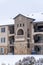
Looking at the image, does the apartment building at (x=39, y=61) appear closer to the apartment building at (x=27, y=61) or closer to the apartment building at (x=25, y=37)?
the apartment building at (x=27, y=61)

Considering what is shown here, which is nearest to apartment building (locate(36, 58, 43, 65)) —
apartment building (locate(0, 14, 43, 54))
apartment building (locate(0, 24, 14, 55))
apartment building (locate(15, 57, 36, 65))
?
apartment building (locate(15, 57, 36, 65))

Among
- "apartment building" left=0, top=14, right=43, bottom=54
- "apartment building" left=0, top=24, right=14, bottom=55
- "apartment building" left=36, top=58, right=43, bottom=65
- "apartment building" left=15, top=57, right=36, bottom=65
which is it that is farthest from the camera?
"apartment building" left=0, top=24, right=14, bottom=55

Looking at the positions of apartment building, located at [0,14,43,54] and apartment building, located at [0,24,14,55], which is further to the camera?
apartment building, located at [0,24,14,55]

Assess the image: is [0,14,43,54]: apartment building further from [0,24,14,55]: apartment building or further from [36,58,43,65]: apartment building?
[36,58,43,65]: apartment building

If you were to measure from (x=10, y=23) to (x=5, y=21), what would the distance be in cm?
177

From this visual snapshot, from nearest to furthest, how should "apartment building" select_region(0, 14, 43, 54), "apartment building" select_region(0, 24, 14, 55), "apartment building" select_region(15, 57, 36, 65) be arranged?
1. "apartment building" select_region(15, 57, 36, 65)
2. "apartment building" select_region(0, 14, 43, 54)
3. "apartment building" select_region(0, 24, 14, 55)

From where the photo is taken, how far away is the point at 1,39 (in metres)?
38.7

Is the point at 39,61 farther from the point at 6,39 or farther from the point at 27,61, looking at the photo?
the point at 6,39

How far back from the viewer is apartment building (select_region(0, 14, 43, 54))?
36.0 metres

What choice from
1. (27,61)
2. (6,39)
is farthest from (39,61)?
(6,39)

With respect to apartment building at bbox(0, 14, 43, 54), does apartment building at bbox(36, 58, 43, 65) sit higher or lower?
lower

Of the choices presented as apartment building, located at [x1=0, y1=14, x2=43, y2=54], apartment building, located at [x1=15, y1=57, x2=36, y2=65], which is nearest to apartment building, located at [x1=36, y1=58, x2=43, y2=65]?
apartment building, located at [x1=15, y1=57, x2=36, y2=65]

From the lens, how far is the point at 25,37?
119 feet

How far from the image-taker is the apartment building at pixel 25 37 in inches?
1419
